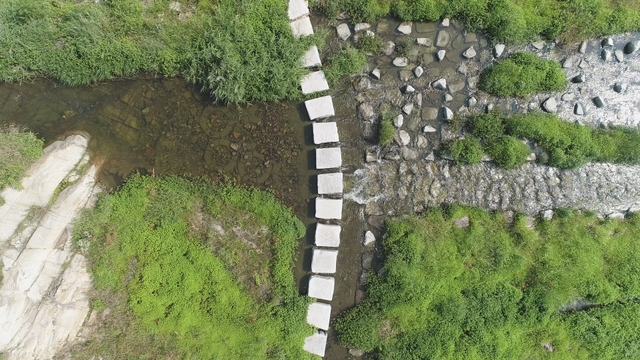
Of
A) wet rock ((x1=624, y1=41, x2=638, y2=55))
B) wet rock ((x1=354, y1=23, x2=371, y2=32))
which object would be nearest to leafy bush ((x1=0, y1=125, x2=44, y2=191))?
wet rock ((x1=354, y1=23, x2=371, y2=32))

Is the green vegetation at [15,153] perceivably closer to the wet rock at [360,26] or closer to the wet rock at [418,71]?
the wet rock at [360,26]

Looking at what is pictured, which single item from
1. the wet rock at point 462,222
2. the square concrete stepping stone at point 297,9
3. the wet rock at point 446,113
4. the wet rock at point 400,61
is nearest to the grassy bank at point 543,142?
the wet rock at point 446,113

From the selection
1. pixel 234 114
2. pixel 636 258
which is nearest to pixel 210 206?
pixel 234 114

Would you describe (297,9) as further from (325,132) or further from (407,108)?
(407,108)

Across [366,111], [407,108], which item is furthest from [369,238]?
[407,108]

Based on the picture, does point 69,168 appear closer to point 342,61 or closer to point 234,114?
point 234,114

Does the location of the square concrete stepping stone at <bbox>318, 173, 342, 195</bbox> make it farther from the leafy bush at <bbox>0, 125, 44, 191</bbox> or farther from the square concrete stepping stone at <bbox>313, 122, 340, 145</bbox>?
the leafy bush at <bbox>0, 125, 44, 191</bbox>
